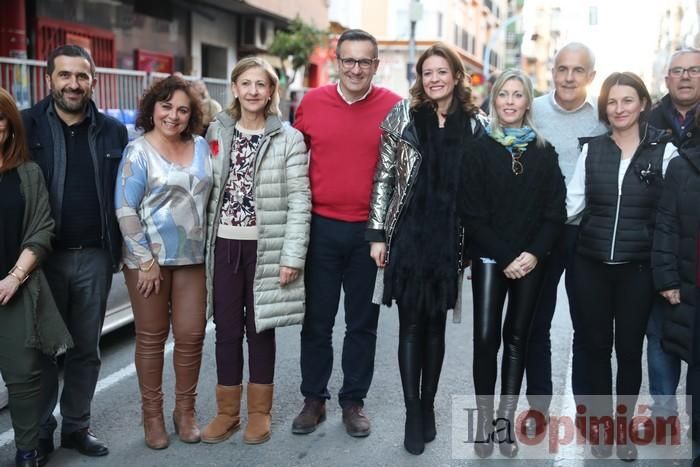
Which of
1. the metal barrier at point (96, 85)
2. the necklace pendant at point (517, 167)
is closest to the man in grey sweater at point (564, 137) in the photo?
the necklace pendant at point (517, 167)

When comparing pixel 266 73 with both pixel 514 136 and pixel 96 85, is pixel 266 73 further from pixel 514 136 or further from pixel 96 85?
pixel 96 85

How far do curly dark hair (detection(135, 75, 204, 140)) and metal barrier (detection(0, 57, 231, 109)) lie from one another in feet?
8.65

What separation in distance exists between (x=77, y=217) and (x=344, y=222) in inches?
55.3

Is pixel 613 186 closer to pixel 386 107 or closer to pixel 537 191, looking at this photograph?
pixel 537 191

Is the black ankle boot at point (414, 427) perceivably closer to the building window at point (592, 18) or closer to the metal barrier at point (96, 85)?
the metal barrier at point (96, 85)

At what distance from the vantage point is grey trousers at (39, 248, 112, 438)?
3920 millimetres

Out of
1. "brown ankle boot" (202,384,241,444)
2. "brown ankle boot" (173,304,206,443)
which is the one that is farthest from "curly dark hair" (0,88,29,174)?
"brown ankle boot" (202,384,241,444)

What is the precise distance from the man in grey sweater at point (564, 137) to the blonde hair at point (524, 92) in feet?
0.99

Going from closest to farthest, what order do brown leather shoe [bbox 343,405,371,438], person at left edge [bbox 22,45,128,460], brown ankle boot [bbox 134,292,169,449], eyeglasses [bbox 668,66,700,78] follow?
person at left edge [bbox 22,45,128,460] < brown ankle boot [bbox 134,292,169,449] < brown leather shoe [bbox 343,405,371,438] < eyeglasses [bbox 668,66,700,78]

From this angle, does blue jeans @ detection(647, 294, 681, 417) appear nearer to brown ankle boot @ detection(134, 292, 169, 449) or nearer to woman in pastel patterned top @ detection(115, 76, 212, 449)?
woman in pastel patterned top @ detection(115, 76, 212, 449)

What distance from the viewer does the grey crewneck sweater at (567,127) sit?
4332 millimetres

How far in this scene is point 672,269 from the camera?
3.77 metres

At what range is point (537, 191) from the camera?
395 cm

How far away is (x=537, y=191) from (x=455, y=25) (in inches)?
1621
